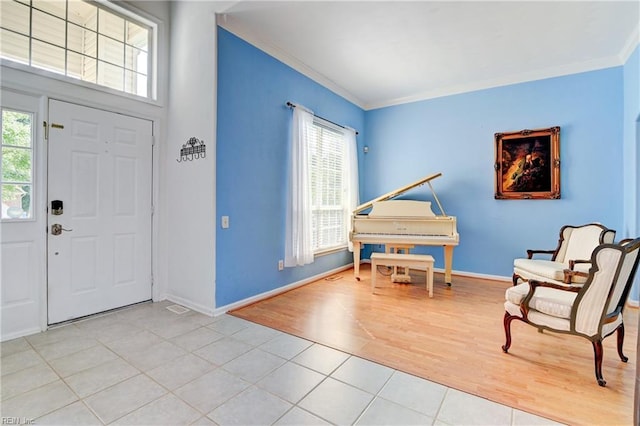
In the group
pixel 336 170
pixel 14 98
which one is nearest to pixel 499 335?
pixel 336 170

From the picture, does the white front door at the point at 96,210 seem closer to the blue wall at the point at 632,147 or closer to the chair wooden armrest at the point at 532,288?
the chair wooden armrest at the point at 532,288

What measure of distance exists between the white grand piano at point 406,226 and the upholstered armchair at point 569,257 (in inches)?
34.9

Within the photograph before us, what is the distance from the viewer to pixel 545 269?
11.0ft

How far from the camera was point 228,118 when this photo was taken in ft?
10.7

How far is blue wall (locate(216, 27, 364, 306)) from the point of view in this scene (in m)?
3.21

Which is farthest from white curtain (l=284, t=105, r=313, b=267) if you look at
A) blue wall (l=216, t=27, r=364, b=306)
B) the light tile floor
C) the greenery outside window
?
the greenery outside window

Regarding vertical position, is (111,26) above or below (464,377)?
above

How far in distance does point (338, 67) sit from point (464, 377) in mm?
4020

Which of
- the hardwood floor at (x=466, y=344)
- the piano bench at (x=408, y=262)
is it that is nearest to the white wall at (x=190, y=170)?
the hardwood floor at (x=466, y=344)

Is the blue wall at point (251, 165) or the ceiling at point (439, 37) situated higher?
the ceiling at point (439, 37)

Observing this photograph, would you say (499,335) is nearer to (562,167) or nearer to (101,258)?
(562,167)

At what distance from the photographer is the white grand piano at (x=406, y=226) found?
13.7 ft

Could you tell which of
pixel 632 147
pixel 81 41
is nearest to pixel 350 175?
pixel 632 147

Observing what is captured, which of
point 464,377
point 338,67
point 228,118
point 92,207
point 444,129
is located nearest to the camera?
point 464,377
